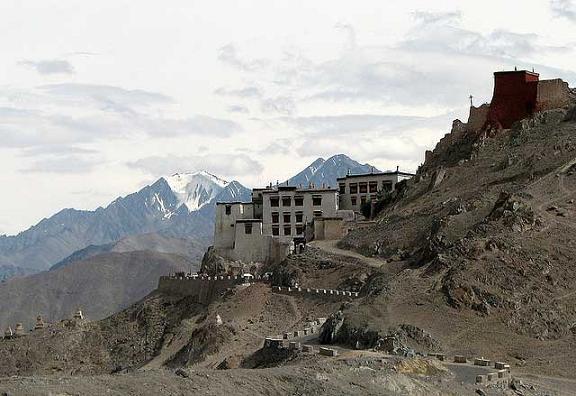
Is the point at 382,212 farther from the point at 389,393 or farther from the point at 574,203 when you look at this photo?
the point at 389,393

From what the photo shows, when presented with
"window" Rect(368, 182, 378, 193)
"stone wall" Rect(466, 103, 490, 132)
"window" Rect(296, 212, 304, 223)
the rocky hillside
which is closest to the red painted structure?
"stone wall" Rect(466, 103, 490, 132)

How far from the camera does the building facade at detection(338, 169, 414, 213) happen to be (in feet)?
324

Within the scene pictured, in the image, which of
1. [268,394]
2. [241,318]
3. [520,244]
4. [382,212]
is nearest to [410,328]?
[520,244]

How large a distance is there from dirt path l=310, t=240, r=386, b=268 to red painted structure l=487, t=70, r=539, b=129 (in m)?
17.4

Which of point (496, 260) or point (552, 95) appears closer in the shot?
point (496, 260)

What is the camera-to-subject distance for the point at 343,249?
3110 inches

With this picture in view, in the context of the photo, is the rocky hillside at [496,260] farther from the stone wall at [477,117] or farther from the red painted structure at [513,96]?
the stone wall at [477,117]

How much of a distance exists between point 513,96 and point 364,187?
1818 cm

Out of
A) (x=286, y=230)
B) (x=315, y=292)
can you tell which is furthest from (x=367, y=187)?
(x=315, y=292)

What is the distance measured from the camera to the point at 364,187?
99625mm

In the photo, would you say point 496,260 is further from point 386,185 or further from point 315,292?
point 386,185

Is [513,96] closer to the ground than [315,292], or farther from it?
farther from it

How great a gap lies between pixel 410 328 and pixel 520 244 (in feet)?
32.8

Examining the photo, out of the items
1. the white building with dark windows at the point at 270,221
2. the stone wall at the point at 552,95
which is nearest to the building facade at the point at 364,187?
the white building with dark windows at the point at 270,221
